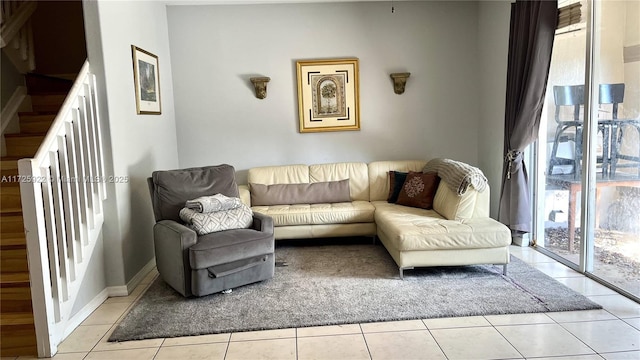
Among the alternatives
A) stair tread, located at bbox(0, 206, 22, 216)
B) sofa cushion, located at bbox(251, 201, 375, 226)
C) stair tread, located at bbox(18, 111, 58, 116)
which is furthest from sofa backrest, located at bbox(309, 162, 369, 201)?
stair tread, located at bbox(0, 206, 22, 216)

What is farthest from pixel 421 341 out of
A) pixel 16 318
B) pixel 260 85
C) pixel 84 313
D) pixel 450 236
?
pixel 260 85

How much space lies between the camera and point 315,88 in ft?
17.0

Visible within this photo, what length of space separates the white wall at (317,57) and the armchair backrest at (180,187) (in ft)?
4.00

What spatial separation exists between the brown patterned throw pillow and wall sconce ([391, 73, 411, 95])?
116 cm

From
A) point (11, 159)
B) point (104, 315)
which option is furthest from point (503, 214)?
point (11, 159)

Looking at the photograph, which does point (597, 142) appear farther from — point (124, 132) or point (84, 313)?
point (84, 313)

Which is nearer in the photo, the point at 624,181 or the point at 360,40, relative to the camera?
the point at 624,181

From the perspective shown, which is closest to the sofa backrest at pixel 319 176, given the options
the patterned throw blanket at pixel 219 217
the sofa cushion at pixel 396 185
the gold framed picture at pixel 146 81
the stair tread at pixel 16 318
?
the sofa cushion at pixel 396 185

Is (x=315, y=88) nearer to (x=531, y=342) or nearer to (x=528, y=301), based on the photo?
(x=528, y=301)

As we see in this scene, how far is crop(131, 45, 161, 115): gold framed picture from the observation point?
4.00m

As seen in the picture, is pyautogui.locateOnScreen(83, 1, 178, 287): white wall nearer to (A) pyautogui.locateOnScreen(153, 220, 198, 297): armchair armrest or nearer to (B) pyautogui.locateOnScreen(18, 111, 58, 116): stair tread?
(A) pyautogui.locateOnScreen(153, 220, 198, 297): armchair armrest

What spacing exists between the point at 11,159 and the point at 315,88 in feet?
9.96

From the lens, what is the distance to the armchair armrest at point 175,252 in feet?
10.7

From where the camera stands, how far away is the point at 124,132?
3676 millimetres
